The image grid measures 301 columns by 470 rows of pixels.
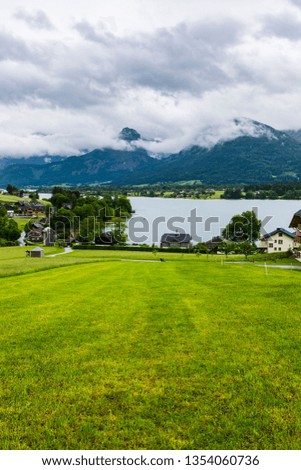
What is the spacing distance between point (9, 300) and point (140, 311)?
23.3 feet

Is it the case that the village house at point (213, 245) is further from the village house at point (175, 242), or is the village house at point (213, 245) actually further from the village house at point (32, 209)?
the village house at point (32, 209)

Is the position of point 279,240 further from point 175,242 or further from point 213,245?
point 175,242

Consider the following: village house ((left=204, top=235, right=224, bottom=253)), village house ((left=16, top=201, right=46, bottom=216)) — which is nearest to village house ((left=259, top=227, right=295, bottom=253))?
village house ((left=204, top=235, right=224, bottom=253))

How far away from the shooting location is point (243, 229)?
101 metres

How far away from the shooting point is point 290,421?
6.41 metres

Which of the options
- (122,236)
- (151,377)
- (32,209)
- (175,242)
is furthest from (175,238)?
(32,209)

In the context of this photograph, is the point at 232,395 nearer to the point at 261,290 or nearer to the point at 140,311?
the point at 140,311

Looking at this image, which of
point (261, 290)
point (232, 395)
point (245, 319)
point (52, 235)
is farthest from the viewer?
point (52, 235)

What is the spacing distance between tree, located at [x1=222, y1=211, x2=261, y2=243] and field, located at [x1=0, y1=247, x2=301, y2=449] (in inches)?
3421

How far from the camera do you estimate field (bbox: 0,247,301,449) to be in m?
6.15

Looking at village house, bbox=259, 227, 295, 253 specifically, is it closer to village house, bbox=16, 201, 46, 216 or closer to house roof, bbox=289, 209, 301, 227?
house roof, bbox=289, 209, 301, 227

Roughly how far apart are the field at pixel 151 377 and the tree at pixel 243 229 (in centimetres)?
8690
